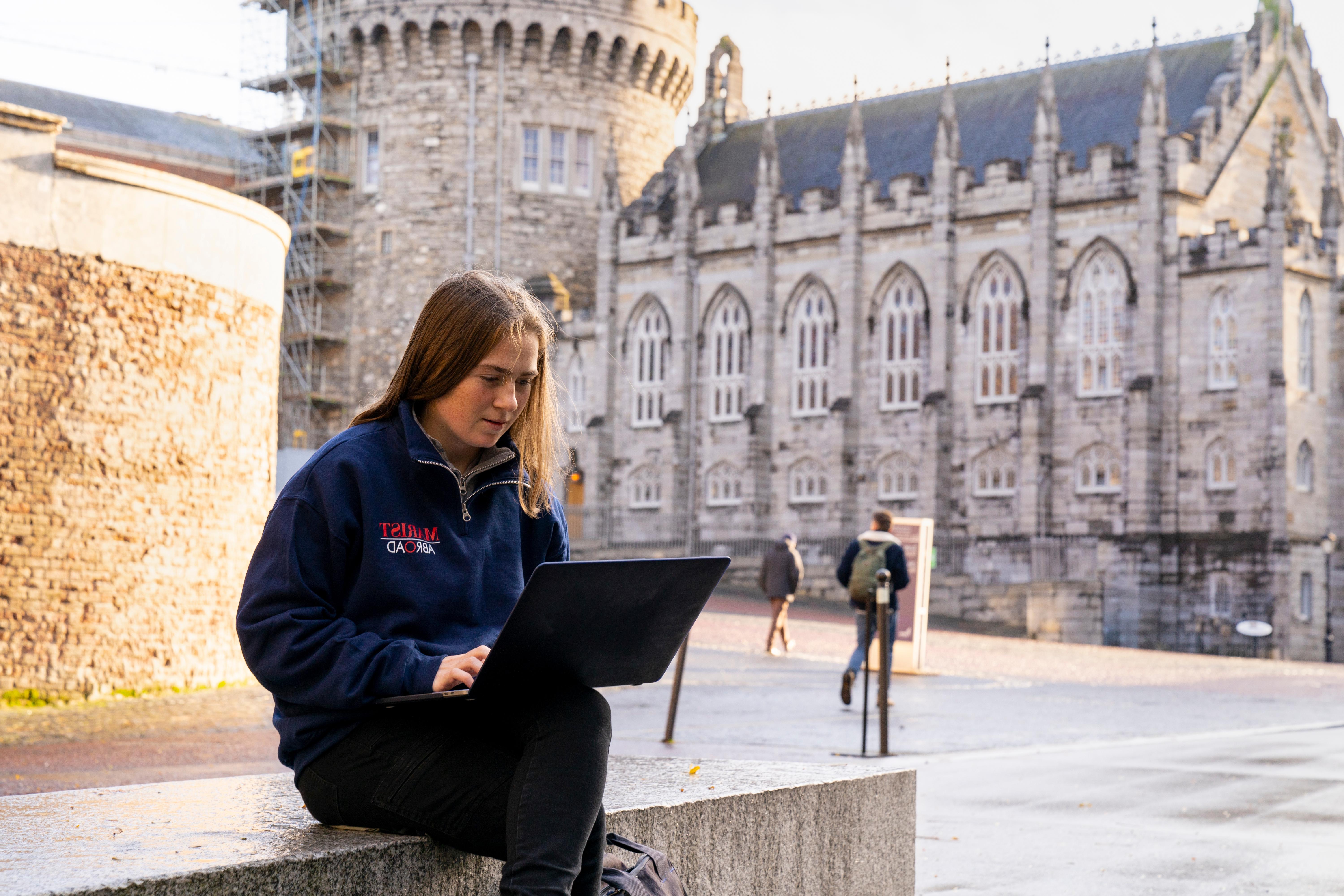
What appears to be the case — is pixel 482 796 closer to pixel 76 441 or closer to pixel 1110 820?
pixel 1110 820

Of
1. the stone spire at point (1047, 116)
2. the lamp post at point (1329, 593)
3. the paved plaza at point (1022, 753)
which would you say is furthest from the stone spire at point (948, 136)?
the paved plaza at point (1022, 753)

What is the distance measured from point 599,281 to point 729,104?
934cm

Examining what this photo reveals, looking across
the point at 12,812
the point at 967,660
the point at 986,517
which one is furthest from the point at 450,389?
the point at 986,517

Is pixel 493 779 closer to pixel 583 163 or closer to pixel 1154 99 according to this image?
pixel 1154 99

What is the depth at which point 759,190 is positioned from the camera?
42188mm

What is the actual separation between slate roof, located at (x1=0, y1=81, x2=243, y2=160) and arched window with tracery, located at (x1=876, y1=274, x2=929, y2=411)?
20.9m

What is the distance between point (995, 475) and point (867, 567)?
23.6 meters

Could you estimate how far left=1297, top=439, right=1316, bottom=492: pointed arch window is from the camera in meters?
35.0

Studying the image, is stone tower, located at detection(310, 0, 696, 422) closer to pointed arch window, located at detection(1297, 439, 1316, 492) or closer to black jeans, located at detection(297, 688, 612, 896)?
pointed arch window, located at detection(1297, 439, 1316, 492)

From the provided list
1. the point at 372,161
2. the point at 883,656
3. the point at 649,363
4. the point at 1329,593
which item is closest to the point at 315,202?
the point at 372,161

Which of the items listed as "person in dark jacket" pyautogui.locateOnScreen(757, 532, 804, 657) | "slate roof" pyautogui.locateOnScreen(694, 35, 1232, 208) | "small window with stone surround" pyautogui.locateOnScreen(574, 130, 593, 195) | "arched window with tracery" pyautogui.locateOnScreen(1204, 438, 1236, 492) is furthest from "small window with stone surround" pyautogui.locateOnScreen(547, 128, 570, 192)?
"person in dark jacket" pyautogui.locateOnScreen(757, 532, 804, 657)

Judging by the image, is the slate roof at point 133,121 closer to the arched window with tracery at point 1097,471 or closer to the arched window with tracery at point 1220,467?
the arched window with tracery at point 1097,471

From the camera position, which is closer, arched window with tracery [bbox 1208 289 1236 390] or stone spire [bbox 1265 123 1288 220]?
stone spire [bbox 1265 123 1288 220]

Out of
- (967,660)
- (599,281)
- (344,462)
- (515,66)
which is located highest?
(515,66)
